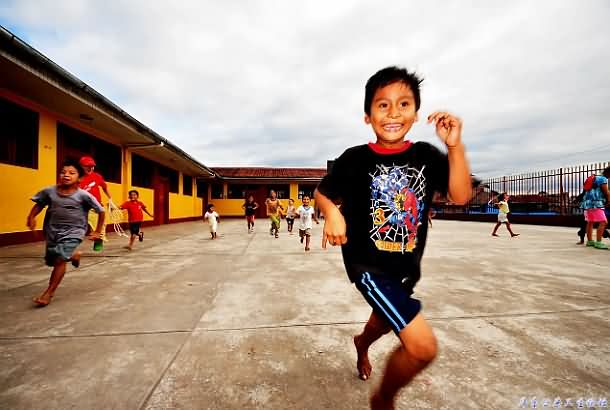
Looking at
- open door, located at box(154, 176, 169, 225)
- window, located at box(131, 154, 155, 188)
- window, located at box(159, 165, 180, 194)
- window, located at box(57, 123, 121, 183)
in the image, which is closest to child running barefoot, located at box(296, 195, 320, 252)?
window, located at box(57, 123, 121, 183)

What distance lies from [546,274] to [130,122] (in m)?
10.4

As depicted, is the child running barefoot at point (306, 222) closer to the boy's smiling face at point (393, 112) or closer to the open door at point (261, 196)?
the boy's smiling face at point (393, 112)

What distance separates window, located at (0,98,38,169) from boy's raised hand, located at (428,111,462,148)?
8.75 m

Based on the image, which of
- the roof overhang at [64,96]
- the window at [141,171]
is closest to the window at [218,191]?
the window at [141,171]

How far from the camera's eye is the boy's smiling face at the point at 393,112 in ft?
3.96

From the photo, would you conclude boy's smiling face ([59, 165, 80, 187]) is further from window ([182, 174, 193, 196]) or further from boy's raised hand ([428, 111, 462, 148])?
window ([182, 174, 193, 196])

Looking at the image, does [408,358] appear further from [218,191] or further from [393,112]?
[218,191]

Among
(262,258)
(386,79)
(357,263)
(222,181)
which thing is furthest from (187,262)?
(222,181)

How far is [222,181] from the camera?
2272 centimetres

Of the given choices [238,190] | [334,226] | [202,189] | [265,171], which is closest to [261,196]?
[238,190]

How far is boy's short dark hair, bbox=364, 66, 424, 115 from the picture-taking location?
124 centimetres

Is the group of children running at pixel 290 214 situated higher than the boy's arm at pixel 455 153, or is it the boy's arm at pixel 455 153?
the boy's arm at pixel 455 153

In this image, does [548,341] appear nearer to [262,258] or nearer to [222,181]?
[262,258]

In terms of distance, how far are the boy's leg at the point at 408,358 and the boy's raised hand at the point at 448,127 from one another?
735mm
